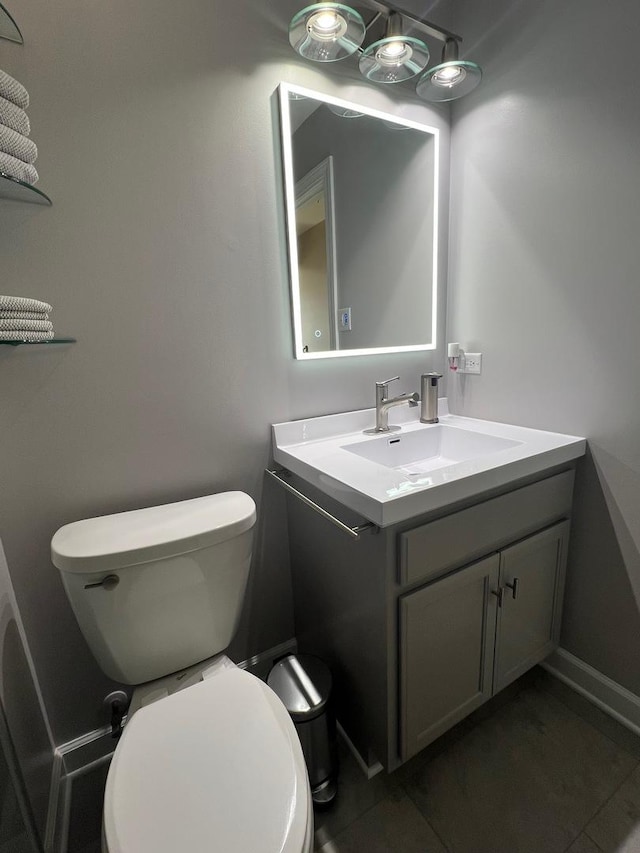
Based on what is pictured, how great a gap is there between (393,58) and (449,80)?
0.21m

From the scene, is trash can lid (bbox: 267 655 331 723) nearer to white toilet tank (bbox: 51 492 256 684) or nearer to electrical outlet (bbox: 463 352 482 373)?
white toilet tank (bbox: 51 492 256 684)

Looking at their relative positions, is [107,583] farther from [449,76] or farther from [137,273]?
[449,76]

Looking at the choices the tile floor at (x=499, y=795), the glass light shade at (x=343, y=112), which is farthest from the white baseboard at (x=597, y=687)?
the glass light shade at (x=343, y=112)

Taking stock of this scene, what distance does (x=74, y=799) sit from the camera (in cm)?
111

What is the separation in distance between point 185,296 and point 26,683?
3.61ft

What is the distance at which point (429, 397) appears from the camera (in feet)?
5.02

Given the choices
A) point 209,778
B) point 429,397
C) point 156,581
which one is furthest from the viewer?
point 429,397

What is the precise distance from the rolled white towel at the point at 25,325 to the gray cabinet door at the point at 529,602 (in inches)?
51.6

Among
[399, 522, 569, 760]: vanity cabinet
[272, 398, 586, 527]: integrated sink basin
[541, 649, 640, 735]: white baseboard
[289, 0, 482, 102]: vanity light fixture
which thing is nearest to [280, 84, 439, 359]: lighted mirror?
[289, 0, 482, 102]: vanity light fixture

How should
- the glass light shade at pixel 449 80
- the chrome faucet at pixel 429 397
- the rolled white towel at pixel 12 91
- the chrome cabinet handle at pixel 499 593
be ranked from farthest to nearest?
the chrome faucet at pixel 429 397 < the glass light shade at pixel 449 80 < the chrome cabinet handle at pixel 499 593 < the rolled white towel at pixel 12 91

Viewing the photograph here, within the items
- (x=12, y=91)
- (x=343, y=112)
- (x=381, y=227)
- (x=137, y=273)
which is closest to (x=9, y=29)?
(x=12, y=91)

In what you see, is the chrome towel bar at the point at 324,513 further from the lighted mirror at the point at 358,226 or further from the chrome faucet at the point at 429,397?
the chrome faucet at the point at 429,397

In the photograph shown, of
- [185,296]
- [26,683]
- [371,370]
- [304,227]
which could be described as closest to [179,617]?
[26,683]

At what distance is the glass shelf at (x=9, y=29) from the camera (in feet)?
2.75
